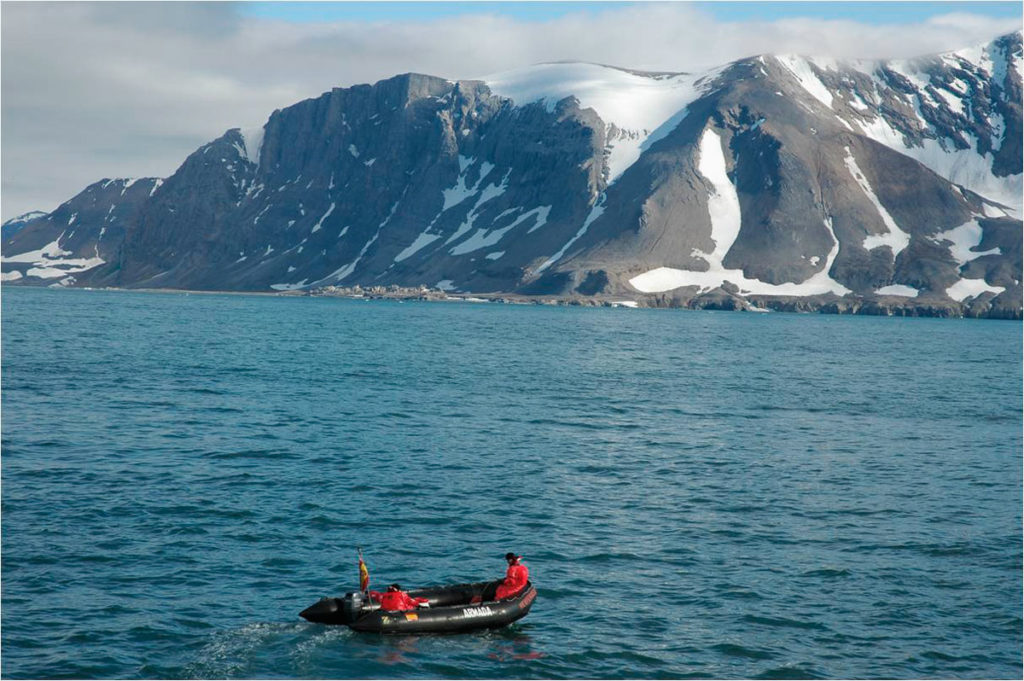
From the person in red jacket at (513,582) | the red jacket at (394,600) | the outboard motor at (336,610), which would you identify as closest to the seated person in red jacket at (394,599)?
the red jacket at (394,600)

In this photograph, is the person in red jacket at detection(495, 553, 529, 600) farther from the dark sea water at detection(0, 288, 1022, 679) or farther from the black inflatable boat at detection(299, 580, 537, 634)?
the dark sea water at detection(0, 288, 1022, 679)

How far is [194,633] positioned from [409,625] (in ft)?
20.9

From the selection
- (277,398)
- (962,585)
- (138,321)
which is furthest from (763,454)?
(138,321)

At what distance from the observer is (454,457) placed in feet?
182

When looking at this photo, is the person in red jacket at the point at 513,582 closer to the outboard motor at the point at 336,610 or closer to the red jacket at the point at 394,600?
the red jacket at the point at 394,600

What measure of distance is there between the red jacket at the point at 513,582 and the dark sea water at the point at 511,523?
3.80ft

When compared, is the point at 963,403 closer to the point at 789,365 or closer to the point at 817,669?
the point at 789,365

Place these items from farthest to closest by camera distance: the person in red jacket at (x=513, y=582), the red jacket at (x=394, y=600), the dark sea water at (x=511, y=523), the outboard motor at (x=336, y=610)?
the person in red jacket at (x=513, y=582)
the red jacket at (x=394, y=600)
the outboard motor at (x=336, y=610)
the dark sea water at (x=511, y=523)

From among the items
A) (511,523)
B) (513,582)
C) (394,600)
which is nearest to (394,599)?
(394,600)

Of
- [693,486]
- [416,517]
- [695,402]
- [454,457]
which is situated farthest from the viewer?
[695,402]

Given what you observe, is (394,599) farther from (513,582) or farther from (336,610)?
→ (513,582)

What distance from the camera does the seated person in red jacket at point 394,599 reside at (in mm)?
30984

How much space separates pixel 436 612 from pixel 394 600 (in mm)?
1397

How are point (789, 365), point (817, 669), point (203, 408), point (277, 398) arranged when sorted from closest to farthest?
point (817, 669)
point (203, 408)
point (277, 398)
point (789, 365)
